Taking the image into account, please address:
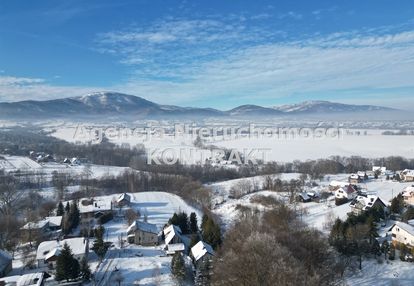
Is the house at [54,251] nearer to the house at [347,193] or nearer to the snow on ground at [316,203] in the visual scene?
the snow on ground at [316,203]

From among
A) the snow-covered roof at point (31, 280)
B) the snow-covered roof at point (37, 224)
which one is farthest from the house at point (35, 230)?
the snow-covered roof at point (31, 280)

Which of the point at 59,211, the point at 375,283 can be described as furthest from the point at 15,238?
the point at 375,283

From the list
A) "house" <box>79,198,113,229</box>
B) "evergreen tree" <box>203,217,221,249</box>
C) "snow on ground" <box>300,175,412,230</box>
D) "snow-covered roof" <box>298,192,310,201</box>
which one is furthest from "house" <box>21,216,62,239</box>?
"snow-covered roof" <box>298,192,310,201</box>

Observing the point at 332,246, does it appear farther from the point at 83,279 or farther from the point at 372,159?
the point at 372,159

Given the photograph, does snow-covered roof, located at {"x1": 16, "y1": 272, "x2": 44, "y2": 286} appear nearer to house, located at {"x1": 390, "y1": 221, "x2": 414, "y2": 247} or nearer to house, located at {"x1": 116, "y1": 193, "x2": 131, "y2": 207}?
house, located at {"x1": 390, "y1": 221, "x2": 414, "y2": 247}

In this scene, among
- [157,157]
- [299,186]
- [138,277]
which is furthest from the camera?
[157,157]
